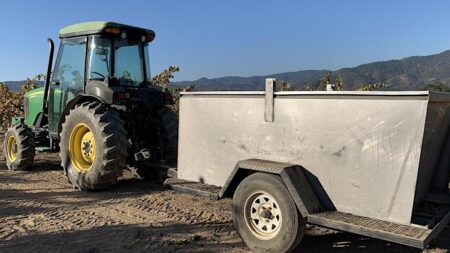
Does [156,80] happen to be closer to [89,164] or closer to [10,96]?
[10,96]

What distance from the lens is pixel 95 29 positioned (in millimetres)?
7219

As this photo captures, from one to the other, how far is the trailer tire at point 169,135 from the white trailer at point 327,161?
220cm

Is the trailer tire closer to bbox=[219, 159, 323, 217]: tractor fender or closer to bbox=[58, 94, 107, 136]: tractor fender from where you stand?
bbox=[58, 94, 107, 136]: tractor fender

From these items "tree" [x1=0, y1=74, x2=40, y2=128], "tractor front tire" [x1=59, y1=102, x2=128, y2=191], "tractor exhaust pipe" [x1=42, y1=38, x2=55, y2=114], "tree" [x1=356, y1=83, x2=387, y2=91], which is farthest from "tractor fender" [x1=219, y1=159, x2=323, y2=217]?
"tree" [x1=0, y1=74, x2=40, y2=128]

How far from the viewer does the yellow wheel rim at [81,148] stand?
709cm

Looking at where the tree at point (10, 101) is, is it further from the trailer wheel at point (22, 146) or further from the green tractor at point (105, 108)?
the green tractor at point (105, 108)

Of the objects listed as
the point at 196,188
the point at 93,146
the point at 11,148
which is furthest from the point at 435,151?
the point at 11,148

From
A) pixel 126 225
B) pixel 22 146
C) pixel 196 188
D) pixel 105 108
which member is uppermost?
pixel 105 108

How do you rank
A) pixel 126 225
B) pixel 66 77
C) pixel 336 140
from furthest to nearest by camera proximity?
pixel 66 77 < pixel 126 225 < pixel 336 140

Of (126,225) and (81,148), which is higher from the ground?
(81,148)

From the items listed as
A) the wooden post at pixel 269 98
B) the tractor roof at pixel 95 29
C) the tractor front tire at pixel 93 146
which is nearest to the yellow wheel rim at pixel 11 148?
the tractor front tire at pixel 93 146

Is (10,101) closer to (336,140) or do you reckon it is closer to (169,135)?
(169,135)

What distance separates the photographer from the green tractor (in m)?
6.67

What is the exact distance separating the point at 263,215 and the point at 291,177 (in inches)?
20.6
